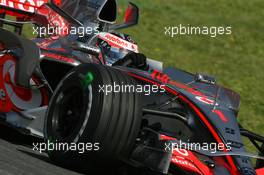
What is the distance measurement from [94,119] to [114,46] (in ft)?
7.03

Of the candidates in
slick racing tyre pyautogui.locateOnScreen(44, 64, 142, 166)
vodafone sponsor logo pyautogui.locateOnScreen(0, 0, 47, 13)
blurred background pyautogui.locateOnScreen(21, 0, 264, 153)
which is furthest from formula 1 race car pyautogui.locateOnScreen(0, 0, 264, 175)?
blurred background pyautogui.locateOnScreen(21, 0, 264, 153)

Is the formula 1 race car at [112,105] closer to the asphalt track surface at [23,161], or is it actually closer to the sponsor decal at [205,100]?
the sponsor decal at [205,100]

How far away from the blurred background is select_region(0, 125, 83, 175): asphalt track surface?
5243 millimetres

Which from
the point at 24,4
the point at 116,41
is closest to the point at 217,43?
the point at 24,4

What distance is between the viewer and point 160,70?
6.91 metres

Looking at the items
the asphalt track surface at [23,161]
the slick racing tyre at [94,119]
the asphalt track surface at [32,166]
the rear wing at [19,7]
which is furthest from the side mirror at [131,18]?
the slick racing tyre at [94,119]

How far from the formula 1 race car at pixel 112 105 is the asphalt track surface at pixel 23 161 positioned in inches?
5.5

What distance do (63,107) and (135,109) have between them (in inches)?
29.3

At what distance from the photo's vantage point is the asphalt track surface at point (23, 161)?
4863 mm

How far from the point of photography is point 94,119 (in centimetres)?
512

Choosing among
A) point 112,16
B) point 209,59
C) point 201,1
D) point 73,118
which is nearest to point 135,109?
point 73,118

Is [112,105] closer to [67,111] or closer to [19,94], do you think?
[67,111]

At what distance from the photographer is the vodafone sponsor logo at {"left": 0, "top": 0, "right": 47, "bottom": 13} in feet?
28.1

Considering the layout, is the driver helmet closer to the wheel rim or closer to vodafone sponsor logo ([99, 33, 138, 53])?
vodafone sponsor logo ([99, 33, 138, 53])
